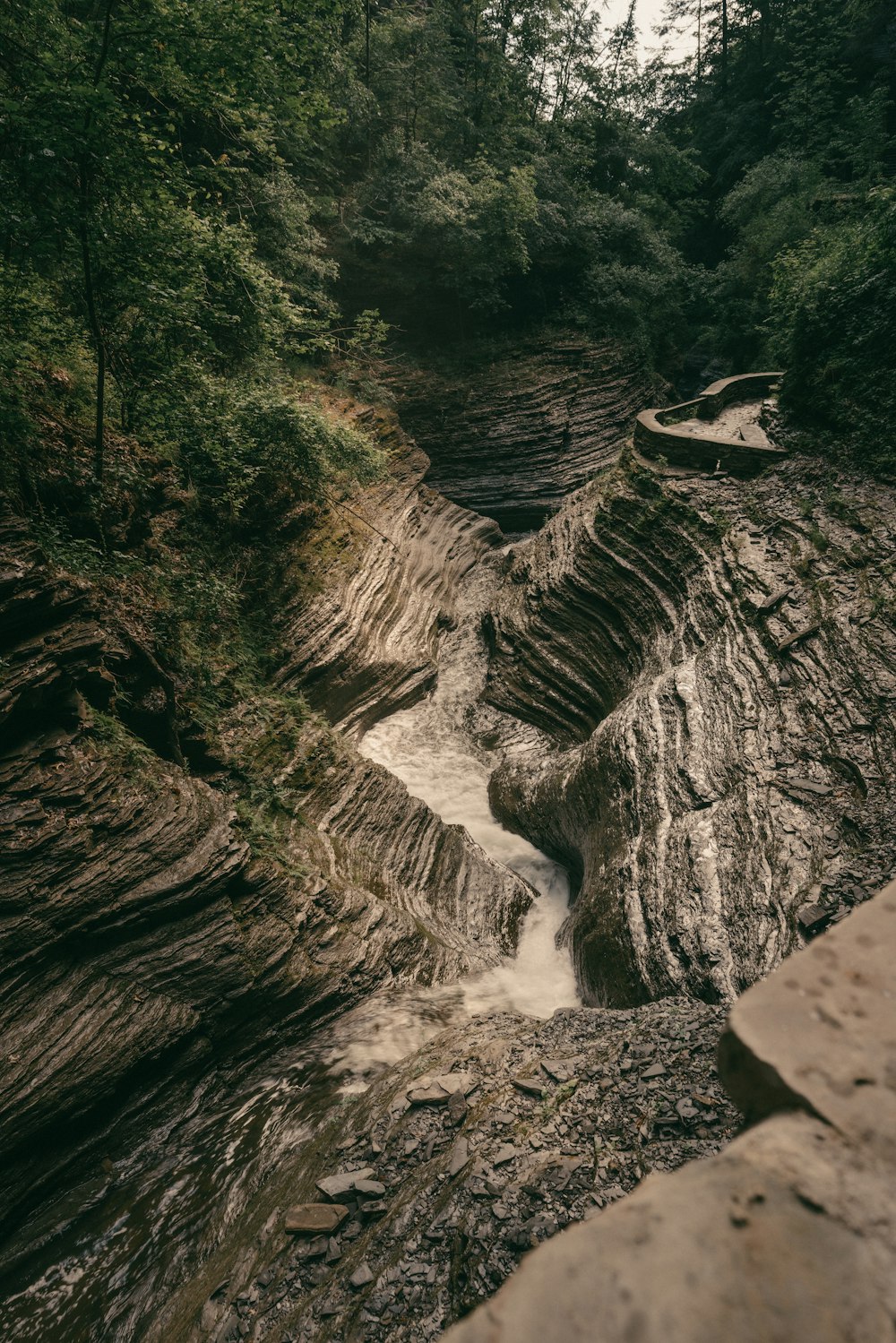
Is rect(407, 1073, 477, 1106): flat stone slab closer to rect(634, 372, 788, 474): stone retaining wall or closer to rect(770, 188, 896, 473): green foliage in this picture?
rect(770, 188, 896, 473): green foliage

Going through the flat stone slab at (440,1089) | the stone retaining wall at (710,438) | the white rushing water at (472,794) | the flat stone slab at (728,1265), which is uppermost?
the stone retaining wall at (710,438)

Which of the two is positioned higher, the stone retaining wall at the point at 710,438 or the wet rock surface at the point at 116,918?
the stone retaining wall at the point at 710,438

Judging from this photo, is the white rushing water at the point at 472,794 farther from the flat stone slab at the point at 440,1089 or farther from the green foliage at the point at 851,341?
the green foliage at the point at 851,341

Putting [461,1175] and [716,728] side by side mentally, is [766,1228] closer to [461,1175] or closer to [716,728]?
[461,1175]

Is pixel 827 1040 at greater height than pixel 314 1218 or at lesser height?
greater

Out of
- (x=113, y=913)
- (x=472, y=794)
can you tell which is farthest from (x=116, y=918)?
(x=472, y=794)

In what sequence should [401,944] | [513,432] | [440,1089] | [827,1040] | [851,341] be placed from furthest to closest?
[513,432], [851,341], [401,944], [440,1089], [827,1040]

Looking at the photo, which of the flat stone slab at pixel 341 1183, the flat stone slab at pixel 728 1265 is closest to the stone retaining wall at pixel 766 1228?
the flat stone slab at pixel 728 1265
